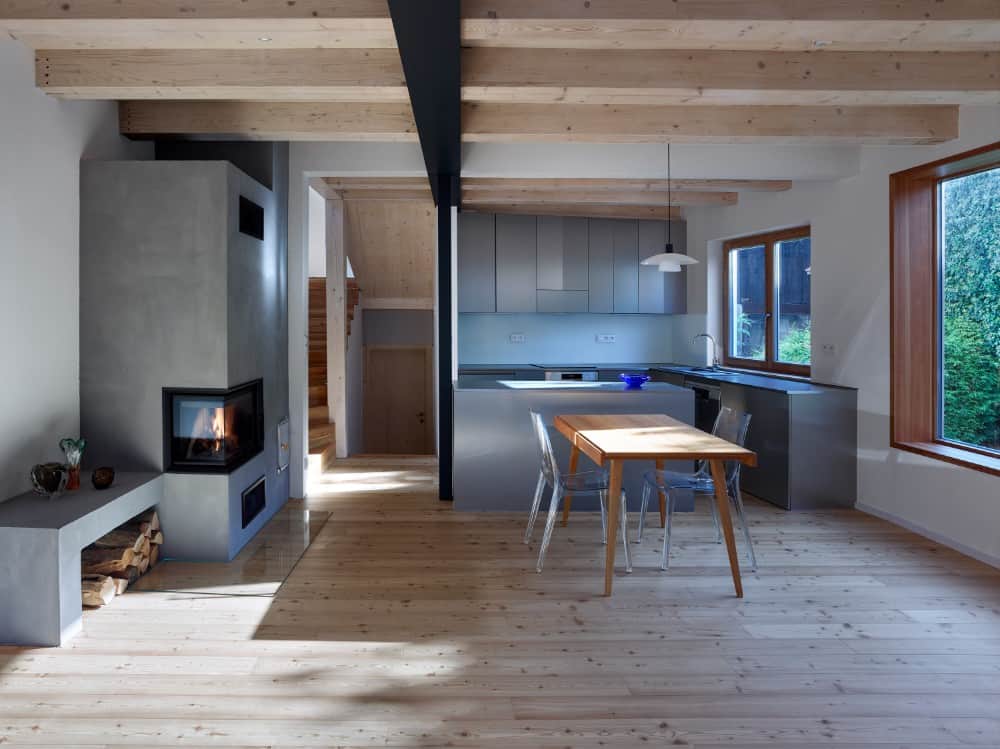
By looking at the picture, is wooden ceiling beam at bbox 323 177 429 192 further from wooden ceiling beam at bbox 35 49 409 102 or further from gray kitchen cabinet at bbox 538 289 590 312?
wooden ceiling beam at bbox 35 49 409 102

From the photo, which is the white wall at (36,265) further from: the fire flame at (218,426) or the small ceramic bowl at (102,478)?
the fire flame at (218,426)

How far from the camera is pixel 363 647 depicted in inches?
120

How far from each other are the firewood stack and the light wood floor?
104 millimetres

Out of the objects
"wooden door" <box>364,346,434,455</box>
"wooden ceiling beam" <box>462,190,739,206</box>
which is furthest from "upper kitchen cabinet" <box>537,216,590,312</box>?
"wooden door" <box>364,346,434,455</box>

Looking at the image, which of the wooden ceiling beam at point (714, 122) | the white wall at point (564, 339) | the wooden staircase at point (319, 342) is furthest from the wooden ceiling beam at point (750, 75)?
the wooden staircase at point (319, 342)

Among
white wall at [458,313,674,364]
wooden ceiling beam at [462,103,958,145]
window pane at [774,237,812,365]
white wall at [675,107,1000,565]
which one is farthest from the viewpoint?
white wall at [458,313,674,364]

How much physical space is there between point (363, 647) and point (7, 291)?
2289 mm

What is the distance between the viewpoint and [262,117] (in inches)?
177

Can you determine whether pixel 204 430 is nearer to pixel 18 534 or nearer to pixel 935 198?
pixel 18 534

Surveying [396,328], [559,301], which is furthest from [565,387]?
[396,328]

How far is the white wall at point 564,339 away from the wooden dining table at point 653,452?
3895 millimetres

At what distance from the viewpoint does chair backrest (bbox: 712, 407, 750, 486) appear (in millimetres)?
4137

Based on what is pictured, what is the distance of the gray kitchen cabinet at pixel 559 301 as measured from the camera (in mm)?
7863

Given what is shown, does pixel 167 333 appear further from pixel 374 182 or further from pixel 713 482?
pixel 713 482
